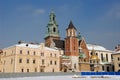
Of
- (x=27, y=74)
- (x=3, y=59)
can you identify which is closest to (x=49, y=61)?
(x=3, y=59)

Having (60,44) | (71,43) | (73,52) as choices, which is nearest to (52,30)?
(60,44)

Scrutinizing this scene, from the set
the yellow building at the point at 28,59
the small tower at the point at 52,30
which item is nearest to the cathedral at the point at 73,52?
the small tower at the point at 52,30

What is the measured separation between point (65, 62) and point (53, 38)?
74.5 ft

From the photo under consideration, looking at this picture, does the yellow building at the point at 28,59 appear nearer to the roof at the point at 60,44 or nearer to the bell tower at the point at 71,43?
the bell tower at the point at 71,43

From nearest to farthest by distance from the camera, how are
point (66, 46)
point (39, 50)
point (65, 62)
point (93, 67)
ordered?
point (39, 50)
point (65, 62)
point (66, 46)
point (93, 67)

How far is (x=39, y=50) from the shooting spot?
70.1m

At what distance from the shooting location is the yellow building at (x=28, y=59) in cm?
6438

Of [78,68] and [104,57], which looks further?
[104,57]

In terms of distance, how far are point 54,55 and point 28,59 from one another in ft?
37.2

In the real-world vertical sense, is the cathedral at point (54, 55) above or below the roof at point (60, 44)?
below

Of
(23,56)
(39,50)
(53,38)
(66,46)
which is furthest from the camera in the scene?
(53,38)

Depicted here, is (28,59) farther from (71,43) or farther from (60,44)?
(60,44)

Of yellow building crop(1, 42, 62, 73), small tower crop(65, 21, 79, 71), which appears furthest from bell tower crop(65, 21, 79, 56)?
yellow building crop(1, 42, 62, 73)

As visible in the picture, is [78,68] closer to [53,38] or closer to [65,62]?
[65,62]
